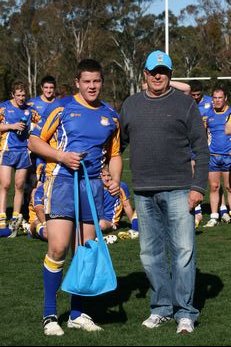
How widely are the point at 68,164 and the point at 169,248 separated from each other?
1093 millimetres

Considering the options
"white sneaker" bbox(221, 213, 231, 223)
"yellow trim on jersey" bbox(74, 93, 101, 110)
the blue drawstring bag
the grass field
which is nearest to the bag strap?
the blue drawstring bag

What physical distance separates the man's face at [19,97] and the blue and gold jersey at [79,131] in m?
5.59

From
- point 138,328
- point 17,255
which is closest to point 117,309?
point 138,328

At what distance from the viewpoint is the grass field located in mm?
5863

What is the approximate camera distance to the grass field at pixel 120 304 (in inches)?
231

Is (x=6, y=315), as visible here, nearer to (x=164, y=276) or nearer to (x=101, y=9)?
(x=164, y=276)

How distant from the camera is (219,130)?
A: 1223cm

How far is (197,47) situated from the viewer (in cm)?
6212

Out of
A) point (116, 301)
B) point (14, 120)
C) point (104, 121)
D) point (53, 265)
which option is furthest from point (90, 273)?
point (14, 120)

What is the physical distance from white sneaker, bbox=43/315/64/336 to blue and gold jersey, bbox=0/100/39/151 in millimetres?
5881

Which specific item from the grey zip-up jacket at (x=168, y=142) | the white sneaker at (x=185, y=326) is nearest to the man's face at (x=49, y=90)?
the grey zip-up jacket at (x=168, y=142)

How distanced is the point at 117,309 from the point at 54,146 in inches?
64.3

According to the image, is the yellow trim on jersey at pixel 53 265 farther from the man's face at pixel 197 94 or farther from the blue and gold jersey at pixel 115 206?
the man's face at pixel 197 94

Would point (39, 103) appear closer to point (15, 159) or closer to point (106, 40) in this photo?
point (15, 159)
